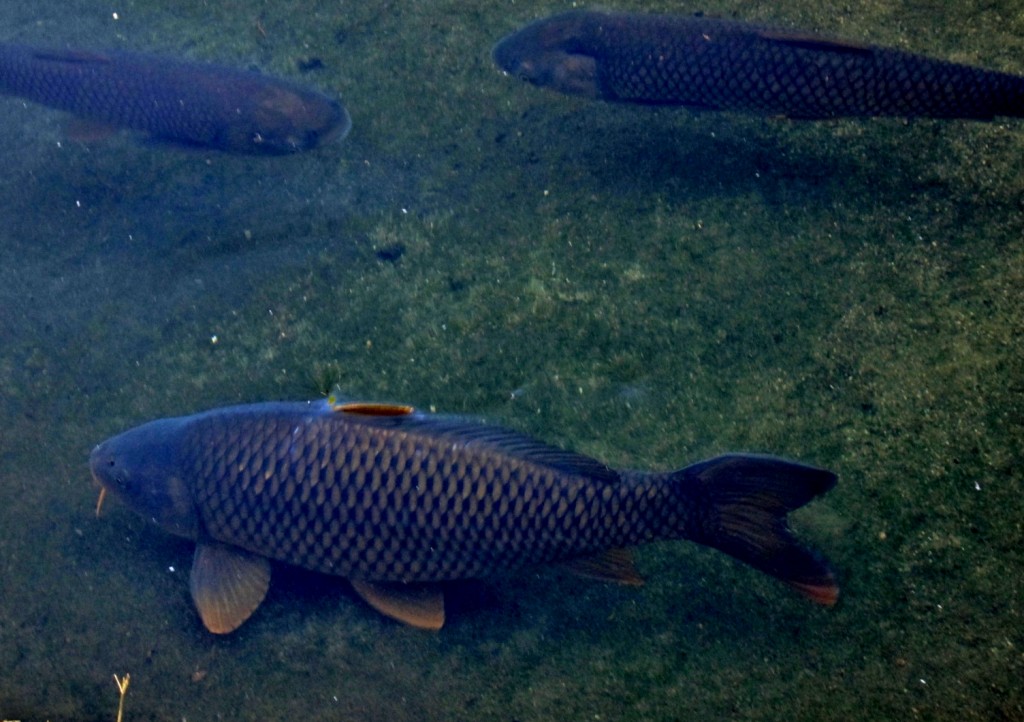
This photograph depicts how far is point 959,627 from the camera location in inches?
93.7

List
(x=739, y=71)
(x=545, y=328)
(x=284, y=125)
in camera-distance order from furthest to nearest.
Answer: (x=284, y=125)
(x=739, y=71)
(x=545, y=328)

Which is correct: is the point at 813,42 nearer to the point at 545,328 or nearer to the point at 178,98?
the point at 545,328

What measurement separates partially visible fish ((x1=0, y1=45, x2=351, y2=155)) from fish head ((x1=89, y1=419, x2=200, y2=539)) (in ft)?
6.63

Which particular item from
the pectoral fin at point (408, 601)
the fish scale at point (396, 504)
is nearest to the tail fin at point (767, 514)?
the fish scale at point (396, 504)

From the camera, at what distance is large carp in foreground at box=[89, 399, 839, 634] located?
2.36 m

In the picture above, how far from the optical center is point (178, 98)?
4.40 m

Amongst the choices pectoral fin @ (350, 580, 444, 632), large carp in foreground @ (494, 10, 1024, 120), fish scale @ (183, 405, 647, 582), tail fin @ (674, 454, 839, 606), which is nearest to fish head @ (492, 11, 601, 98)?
large carp in foreground @ (494, 10, 1024, 120)

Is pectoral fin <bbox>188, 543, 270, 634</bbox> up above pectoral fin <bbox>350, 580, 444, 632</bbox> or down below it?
below

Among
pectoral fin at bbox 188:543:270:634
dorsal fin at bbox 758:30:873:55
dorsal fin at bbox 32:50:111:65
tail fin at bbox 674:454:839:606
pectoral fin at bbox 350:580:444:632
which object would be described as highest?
dorsal fin at bbox 758:30:873:55

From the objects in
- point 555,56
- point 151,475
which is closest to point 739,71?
point 555,56

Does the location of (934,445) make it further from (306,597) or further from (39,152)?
(39,152)

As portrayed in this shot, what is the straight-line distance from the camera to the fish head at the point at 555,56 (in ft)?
13.8

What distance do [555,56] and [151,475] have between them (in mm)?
3015

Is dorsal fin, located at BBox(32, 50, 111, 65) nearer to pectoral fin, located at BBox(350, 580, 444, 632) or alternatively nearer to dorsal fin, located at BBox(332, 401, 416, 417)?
dorsal fin, located at BBox(332, 401, 416, 417)
